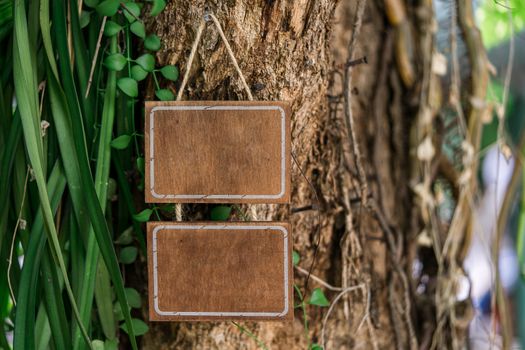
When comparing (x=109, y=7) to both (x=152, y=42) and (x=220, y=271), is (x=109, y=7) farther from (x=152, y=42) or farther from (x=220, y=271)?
(x=220, y=271)

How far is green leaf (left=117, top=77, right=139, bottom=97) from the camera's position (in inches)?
27.7

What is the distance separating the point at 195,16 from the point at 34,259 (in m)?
0.37

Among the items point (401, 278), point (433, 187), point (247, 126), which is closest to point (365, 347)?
point (401, 278)

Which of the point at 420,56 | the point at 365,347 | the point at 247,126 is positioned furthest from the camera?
the point at 420,56

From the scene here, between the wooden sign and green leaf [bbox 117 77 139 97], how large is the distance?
0.06m

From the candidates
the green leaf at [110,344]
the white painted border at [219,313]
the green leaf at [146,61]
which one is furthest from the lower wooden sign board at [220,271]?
the green leaf at [146,61]

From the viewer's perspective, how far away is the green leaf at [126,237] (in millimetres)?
751

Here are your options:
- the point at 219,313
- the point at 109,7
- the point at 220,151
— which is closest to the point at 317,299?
the point at 219,313

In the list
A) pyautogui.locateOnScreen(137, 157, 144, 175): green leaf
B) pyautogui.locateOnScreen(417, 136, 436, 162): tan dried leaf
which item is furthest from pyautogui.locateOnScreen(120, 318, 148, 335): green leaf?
pyautogui.locateOnScreen(417, 136, 436, 162): tan dried leaf

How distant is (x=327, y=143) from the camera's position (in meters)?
0.85

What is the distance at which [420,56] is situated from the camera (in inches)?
42.6

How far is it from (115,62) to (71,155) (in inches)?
5.3

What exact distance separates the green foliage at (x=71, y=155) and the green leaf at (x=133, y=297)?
0.07ft

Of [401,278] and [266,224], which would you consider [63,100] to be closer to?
[266,224]
